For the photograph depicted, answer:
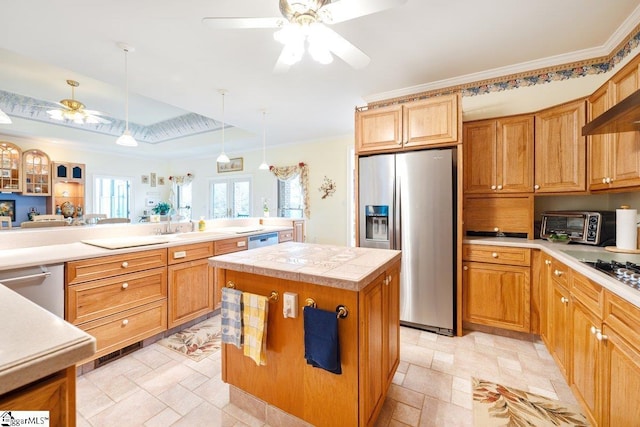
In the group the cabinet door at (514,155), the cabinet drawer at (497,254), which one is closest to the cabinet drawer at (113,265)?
the cabinet drawer at (497,254)

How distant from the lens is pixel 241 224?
4.40 meters

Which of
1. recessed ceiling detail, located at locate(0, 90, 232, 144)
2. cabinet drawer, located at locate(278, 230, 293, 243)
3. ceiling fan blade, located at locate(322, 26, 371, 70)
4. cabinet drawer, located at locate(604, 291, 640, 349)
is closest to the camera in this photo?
cabinet drawer, located at locate(604, 291, 640, 349)

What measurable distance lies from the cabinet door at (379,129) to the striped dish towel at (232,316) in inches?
80.4

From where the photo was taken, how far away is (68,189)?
583 centimetres

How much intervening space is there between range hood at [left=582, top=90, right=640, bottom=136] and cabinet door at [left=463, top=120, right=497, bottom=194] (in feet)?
3.19

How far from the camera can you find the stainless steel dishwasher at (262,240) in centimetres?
345

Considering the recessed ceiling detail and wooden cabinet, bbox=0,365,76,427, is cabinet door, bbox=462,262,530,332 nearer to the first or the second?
wooden cabinet, bbox=0,365,76,427

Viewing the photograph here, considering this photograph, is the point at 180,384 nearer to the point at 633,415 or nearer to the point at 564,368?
the point at 633,415

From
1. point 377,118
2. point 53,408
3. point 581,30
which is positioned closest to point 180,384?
point 53,408

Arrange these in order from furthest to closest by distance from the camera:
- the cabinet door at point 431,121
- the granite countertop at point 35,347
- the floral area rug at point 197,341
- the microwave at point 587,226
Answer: the cabinet door at point 431,121 < the floral area rug at point 197,341 < the microwave at point 587,226 < the granite countertop at point 35,347

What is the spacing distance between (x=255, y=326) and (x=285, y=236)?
2.81 m

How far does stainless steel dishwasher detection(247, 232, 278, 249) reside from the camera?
345cm

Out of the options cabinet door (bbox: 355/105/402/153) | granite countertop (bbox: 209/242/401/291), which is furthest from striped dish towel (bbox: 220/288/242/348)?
cabinet door (bbox: 355/105/402/153)

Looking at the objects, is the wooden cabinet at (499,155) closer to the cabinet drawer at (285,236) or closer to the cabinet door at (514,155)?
the cabinet door at (514,155)
